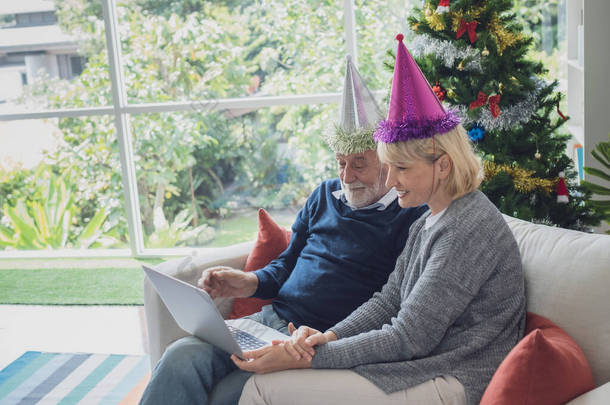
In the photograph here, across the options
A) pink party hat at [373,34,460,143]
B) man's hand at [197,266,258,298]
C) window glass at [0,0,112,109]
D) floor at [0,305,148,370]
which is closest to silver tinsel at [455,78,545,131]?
pink party hat at [373,34,460,143]

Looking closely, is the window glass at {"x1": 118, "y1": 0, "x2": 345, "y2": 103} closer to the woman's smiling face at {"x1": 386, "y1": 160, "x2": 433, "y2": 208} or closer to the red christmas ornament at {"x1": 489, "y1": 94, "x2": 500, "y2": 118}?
the red christmas ornament at {"x1": 489, "y1": 94, "x2": 500, "y2": 118}

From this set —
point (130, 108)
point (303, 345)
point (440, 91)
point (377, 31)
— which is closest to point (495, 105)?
point (440, 91)

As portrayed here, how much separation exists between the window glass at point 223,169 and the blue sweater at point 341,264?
211 centimetres

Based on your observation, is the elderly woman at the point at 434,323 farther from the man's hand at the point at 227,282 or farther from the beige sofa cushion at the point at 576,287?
the man's hand at the point at 227,282

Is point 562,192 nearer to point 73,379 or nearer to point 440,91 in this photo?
point 440,91

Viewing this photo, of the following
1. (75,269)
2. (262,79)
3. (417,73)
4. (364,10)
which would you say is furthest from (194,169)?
(417,73)

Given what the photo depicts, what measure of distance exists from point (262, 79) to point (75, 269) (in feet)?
5.79

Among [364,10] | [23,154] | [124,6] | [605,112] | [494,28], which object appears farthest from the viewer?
[23,154]

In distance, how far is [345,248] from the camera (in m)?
2.04

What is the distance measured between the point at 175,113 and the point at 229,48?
1.81ft

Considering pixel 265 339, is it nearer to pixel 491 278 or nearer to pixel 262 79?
pixel 491 278

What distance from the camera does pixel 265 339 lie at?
1.93 meters

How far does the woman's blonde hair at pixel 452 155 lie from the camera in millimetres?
1654

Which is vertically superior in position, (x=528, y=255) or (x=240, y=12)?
(x=240, y=12)
